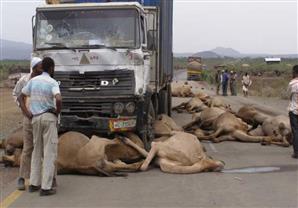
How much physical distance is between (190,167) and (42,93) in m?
3.05

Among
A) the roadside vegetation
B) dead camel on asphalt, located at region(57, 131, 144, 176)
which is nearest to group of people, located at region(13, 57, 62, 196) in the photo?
dead camel on asphalt, located at region(57, 131, 144, 176)

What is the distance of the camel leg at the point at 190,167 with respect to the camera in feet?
31.4

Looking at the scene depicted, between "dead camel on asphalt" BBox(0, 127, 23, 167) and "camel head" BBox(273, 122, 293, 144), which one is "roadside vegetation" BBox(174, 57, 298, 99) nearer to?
"camel head" BBox(273, 122, 293, 144)

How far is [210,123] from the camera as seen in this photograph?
597 inches

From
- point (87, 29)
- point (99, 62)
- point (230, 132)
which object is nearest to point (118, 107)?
point (99, 62)

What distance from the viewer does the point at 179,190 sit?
328 inches

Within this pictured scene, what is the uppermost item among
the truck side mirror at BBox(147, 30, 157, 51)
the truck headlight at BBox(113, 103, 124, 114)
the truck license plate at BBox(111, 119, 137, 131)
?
the truck side mirror at BBox(147, 30, 157, 51)

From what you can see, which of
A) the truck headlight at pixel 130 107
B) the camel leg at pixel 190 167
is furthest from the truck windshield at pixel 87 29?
the camel leg at pixel 190 167

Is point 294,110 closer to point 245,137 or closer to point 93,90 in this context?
point 245,137

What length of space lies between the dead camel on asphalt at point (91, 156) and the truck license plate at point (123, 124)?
425 millimetres

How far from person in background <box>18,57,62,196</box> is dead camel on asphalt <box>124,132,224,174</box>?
224cm

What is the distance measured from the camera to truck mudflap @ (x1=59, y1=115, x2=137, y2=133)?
10.4m

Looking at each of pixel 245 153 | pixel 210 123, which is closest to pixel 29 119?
pixel 245 153

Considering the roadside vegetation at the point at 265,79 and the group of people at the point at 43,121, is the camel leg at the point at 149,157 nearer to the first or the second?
the group of people at the point at 43,121
